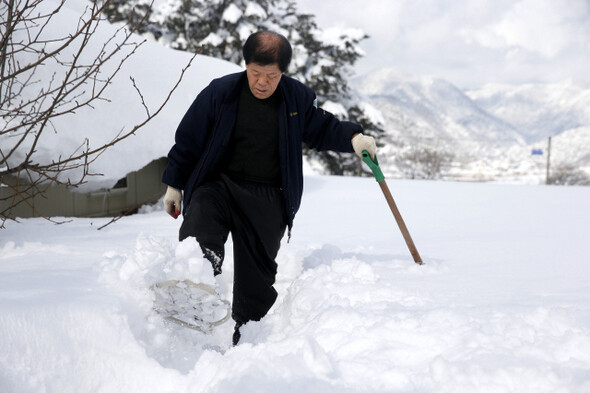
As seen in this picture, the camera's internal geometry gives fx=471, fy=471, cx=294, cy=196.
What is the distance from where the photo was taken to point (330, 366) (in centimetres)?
176

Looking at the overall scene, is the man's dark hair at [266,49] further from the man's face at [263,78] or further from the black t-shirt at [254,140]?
the black t-shirt at [254,140]

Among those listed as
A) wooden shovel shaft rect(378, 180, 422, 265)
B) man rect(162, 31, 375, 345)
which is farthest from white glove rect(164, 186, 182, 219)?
wooden shovel shaft rect(378, 180, 422, 265)

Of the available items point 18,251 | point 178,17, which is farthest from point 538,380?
point 178,17

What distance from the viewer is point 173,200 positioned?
2609 millimetres

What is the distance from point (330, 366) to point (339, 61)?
16432 millimetres

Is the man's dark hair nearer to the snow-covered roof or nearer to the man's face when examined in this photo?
the man's face

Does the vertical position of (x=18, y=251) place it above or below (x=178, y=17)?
below

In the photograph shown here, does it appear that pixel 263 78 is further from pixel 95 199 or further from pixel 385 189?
pixel 95 199

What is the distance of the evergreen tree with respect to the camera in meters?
15.8

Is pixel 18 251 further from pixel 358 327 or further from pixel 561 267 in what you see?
pixel 561 267

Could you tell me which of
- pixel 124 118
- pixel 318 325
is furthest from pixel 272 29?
pixel 318 325

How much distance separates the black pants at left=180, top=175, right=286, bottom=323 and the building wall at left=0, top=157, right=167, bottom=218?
2279 millimetres

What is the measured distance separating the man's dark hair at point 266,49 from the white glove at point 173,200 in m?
0.82

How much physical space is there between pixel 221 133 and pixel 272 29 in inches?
554
